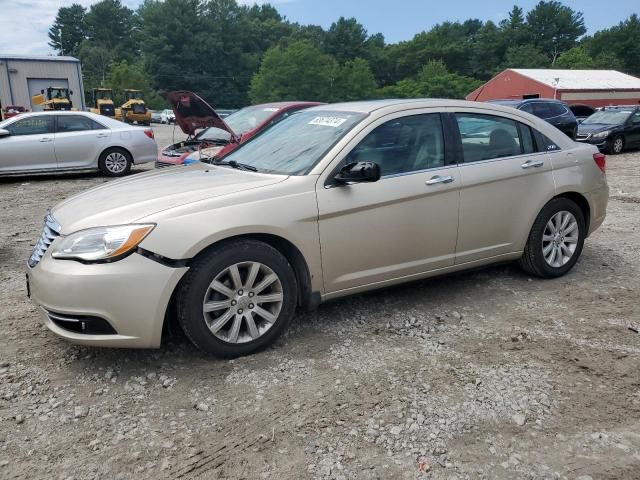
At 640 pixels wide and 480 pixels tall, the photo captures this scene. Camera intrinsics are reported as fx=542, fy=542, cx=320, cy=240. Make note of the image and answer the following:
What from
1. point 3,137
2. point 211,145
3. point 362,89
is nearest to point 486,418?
point 211,145

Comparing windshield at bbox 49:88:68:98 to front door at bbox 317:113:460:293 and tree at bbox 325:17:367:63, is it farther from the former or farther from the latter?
tree at bbox 325:17:367:63

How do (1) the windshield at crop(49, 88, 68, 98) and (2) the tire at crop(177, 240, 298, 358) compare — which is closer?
(2) the tire at crop(177, 240, 298, 358)

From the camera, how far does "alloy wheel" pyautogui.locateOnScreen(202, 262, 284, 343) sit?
3.25 metres

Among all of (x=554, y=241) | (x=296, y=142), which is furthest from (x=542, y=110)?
(x=296, y=142)

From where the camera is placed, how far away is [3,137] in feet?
34.0

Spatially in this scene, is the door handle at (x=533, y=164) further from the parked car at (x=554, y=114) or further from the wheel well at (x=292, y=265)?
the parked car at (x=554, y=114)

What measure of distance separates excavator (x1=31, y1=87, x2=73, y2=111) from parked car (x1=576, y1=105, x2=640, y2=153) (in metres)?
26.3

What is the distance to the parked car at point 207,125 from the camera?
7.51 m

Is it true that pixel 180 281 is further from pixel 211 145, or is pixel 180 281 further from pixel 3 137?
pixel 3 137

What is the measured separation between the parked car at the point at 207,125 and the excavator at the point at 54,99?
24.4 m

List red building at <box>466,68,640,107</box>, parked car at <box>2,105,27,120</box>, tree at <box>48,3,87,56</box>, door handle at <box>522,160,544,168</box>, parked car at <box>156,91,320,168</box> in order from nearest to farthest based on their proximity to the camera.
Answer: door handle at <box>522,160,544,168</box>
parked car at <box>156,91,320,168</box>
parked car at <box>2,105,27,120</box>
red building at <box>466,68,640,107</box>
tree at <box>48,3,87,56</box>

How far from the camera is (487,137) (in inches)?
174

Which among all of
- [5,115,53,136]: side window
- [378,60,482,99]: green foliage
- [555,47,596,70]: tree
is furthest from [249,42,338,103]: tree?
[5,115,53,136]: side window

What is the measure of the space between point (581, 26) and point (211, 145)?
11033cm
